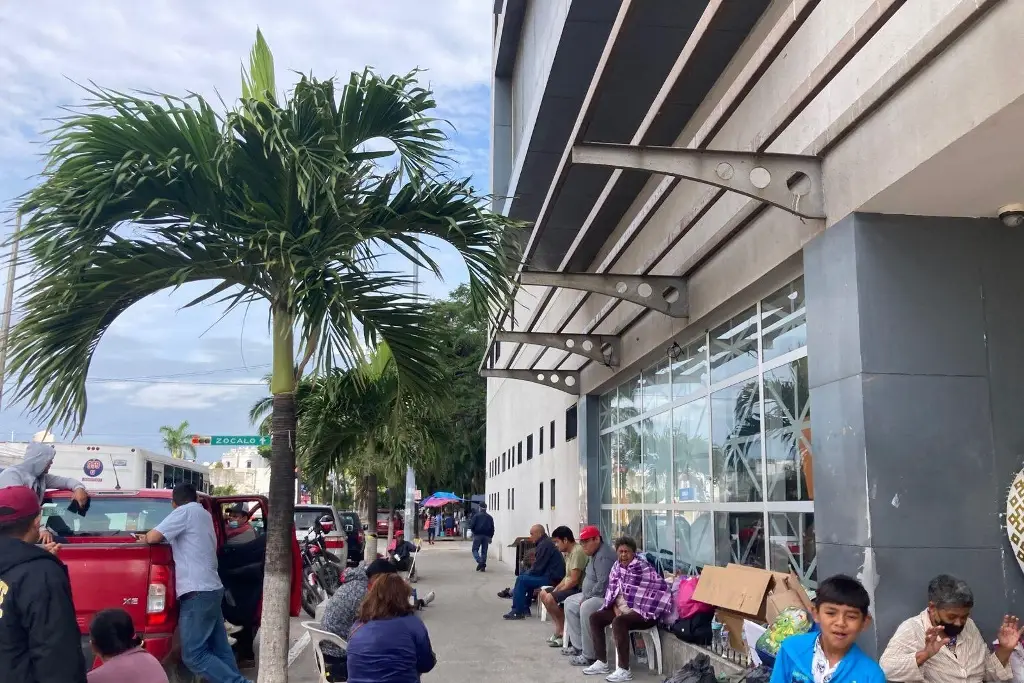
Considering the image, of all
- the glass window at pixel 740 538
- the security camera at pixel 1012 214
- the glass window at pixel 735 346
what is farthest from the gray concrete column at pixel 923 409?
the glass window at pixel 735 346

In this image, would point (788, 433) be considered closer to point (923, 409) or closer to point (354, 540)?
point (923, 409)

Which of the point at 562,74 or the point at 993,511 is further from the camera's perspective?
the point at 562,74

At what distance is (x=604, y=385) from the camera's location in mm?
13203

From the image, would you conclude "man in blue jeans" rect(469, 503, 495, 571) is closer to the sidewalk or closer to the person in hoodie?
the sidewalk

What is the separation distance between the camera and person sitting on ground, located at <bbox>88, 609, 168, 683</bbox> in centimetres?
384

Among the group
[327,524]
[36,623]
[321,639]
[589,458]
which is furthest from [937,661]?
[327,524]

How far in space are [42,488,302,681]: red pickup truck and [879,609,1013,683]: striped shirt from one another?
4.05m

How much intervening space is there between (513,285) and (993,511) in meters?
3.45

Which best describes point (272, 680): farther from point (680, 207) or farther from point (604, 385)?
point (604, 385)

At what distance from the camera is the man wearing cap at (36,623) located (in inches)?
122

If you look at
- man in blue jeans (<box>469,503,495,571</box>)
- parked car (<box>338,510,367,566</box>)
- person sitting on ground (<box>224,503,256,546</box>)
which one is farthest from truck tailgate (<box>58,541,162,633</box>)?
man in blue jeans (<box>469,503,495,571</box>)

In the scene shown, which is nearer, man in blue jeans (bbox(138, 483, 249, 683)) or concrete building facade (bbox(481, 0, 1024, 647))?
concrete building facade (bbox(481, 0, 1024, 647))

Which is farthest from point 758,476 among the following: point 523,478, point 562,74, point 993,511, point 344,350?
point 523,478

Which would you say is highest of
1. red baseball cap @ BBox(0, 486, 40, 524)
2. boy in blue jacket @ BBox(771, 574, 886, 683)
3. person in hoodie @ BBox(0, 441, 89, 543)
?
person in hoodie @ BBox(0, 441, 89, 543)
